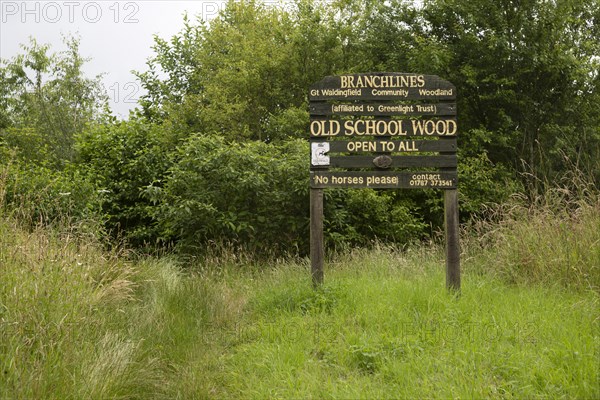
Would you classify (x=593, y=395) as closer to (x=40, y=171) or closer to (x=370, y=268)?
(x=370, y=268)

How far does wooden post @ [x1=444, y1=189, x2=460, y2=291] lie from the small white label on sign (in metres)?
1.58

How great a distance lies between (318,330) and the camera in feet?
18.2

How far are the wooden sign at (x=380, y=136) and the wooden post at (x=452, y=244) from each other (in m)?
0.01

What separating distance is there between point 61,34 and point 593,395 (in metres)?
39.4

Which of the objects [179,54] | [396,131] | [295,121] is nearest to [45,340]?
[396,131]

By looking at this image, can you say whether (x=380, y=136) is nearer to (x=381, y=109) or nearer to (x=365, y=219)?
(x=381, y=109)

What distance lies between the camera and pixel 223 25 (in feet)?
79.0

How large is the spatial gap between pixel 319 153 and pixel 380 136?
2.62ft

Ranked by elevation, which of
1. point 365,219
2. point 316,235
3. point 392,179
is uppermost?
point 392,179

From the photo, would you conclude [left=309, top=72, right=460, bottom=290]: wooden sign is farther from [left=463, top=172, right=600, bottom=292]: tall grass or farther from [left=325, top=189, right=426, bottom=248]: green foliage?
[left=325, top=189, right=426, bottom=248]: green foliage

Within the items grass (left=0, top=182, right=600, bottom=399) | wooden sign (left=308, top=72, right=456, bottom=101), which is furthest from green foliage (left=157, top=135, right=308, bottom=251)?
wooden sign (left=308, top=72, right=456, bottom=101)

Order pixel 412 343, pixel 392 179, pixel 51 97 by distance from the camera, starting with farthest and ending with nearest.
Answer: pixel 51 97 → pixel 392 179 → pixel 412 343

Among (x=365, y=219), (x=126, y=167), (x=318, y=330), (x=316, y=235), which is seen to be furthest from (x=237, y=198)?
(x=318, y=330)

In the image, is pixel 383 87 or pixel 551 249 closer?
pixel 551 249
